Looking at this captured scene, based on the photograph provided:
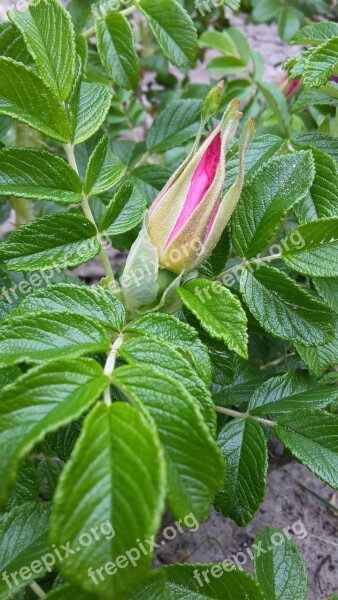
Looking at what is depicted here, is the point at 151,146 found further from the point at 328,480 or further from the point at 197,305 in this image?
the point at 328,480

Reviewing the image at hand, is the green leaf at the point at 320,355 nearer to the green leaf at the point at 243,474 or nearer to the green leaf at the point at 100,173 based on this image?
the green leaf at the point at 243,474

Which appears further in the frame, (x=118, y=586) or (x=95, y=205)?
(x=95, y=205)

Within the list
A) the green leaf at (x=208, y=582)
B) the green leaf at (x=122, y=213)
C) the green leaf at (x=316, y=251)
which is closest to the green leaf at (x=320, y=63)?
the green leaf at (x=316, y=251)

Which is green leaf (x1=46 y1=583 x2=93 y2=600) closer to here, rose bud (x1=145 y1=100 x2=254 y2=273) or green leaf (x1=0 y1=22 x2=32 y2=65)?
rose bud (x1=145 y1=100 x2=254 y2=273)

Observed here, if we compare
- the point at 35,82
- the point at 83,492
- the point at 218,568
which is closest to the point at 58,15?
the point at 35,82

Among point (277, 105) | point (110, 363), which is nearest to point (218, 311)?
point (110, 363)

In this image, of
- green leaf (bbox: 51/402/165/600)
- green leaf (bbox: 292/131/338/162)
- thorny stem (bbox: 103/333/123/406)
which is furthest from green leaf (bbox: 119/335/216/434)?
green leaf (bbox: 292/131/338/162)

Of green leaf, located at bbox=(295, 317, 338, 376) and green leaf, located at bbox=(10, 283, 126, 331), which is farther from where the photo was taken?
green leaf, located at bbox=(295, 317, 338, 376)

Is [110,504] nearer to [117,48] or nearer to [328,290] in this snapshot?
[328,290]
